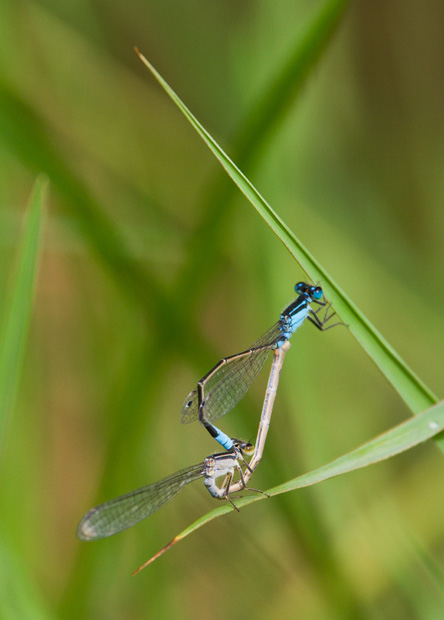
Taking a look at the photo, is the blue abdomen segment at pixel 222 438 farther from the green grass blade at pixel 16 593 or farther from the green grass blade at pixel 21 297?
the green grass blade at pixel 21 297

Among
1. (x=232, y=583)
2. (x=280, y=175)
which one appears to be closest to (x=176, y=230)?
(x=280, y=175)

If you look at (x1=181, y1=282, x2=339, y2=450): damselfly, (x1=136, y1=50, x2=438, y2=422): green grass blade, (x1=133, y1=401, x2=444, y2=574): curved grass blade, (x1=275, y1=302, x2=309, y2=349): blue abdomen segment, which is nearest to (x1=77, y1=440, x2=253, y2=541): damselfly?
(x1=181, y1=282, x2=339, y2=450): damselfly

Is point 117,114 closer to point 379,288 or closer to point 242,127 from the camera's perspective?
point 242,127

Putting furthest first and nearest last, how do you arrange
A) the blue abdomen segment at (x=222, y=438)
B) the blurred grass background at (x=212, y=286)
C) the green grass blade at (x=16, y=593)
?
1. the blue abdomen segment at (x=222, y=438)
2. the blurred grass background at (x=212, y=286)
3. the green grass blade at (x=16, y=593)

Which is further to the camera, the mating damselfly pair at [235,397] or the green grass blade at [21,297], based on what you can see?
the mating damselfly pair at [235,397]

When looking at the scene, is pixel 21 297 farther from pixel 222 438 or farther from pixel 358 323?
pixel 222 438

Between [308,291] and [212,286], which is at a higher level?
[212,286]

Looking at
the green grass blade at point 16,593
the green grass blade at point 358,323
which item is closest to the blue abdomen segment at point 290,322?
the green grass blade at point 358,323

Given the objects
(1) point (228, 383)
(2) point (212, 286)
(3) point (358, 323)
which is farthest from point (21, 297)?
(2) point (212, 286)
